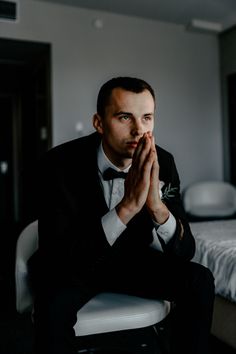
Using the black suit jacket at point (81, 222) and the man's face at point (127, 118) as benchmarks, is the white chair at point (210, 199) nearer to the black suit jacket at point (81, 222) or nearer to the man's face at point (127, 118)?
the black suit jacket at point (81, 222)

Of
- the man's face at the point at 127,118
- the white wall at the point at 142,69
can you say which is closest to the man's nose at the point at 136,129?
the man's face at the point at 127,118

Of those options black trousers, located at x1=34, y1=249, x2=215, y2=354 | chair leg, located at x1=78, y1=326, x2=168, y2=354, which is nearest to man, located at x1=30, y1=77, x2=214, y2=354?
black trousers, located at x1=34, y1=249, x2=215, y2=354

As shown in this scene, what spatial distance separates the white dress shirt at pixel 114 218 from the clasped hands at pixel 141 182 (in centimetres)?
3

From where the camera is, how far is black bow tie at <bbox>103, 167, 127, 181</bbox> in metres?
1.51

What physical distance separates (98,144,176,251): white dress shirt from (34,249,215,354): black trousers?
106 mm

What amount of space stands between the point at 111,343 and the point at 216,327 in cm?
61

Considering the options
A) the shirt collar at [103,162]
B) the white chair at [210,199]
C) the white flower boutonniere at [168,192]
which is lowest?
the white chair at [210,199]

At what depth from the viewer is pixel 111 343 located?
7.27 feet

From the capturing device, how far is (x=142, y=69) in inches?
201

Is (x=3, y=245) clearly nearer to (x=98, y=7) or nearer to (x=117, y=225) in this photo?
(x=98, y=7)

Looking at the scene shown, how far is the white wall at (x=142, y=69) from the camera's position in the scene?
15.4ft

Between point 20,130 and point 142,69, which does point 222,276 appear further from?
point 20,130

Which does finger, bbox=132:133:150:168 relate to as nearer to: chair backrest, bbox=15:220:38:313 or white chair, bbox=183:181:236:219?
chair backrest, bbox=15:220:38:313

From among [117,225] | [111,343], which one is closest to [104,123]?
[117,225]
